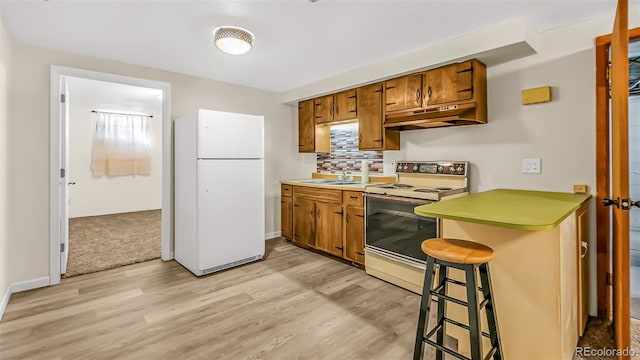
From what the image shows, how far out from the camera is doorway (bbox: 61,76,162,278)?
16.3ft

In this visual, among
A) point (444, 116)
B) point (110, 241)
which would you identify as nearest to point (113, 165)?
point (110, 241)

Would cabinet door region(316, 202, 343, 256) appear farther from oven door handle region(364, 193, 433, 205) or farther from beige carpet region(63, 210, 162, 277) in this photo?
beige carpet region(63, 210, 162, 277)

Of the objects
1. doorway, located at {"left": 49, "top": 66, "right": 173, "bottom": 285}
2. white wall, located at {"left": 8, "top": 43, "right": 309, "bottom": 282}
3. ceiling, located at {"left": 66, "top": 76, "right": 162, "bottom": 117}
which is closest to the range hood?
doorway, located at {"left": 49, "top": 66, "right": 173, "bottom": 285}

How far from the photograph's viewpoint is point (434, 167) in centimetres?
313

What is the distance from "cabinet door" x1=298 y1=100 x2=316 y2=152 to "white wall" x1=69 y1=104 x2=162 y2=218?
Answer: 2.99 m

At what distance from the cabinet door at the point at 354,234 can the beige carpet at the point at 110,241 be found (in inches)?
92.7

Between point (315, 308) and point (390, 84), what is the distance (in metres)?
2.33

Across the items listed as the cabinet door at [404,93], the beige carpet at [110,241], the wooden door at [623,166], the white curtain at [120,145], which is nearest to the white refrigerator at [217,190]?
the beige carpet at [110,241]

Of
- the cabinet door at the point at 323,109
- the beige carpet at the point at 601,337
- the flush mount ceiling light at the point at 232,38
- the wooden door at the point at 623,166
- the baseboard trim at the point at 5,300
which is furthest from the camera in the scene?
the cabinet door at the point at 323,109

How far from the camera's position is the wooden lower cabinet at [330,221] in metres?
3.37

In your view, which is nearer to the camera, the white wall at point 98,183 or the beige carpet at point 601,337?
the beige carpet at point 601,337

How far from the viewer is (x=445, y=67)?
9.24 ft

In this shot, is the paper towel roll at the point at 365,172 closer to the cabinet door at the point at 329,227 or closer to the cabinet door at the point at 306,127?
the cabinet door at the point at 329,227

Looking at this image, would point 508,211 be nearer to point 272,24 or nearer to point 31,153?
point 272,24
